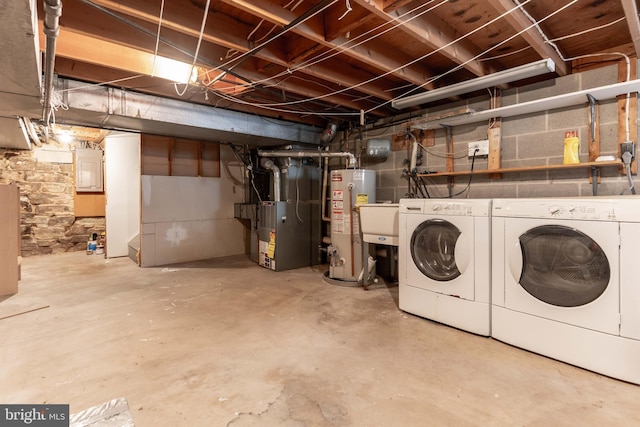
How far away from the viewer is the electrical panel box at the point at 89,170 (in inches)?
221

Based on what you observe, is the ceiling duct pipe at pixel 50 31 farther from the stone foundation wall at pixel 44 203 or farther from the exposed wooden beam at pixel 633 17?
the stone foundation wall at pixel 44 203

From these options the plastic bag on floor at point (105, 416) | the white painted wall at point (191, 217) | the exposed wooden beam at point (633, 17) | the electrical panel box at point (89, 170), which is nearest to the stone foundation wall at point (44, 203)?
the electrical panel box at point (89, 170)

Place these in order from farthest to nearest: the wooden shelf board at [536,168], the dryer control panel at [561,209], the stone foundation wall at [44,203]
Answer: the stone foundation wall at [44,203] < the wooden shelf board at [536,168] < the dryer control panel at [561,209]

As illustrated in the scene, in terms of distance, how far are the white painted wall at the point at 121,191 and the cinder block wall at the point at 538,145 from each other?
4676 millimetres

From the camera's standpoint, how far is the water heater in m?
3.57

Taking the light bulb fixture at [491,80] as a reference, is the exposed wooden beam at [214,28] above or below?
above

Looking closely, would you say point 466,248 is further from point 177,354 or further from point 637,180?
point 177,354

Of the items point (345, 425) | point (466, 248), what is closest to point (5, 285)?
point (345, 425)

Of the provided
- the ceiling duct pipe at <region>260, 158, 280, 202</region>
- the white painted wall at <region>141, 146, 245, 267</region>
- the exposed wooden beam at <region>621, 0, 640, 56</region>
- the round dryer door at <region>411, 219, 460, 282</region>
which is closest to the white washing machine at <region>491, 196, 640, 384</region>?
the round dryer door at <region>411, 219, 460, 282</region>

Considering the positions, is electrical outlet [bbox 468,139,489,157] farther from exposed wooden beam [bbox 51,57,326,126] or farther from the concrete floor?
exposed wooden beam [bbox 51,57,326,126]

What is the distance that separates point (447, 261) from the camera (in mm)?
2447

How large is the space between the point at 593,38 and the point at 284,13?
2334 mm

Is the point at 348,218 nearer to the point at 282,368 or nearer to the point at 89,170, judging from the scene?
the point at 282,368

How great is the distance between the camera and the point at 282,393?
1.60 metres
